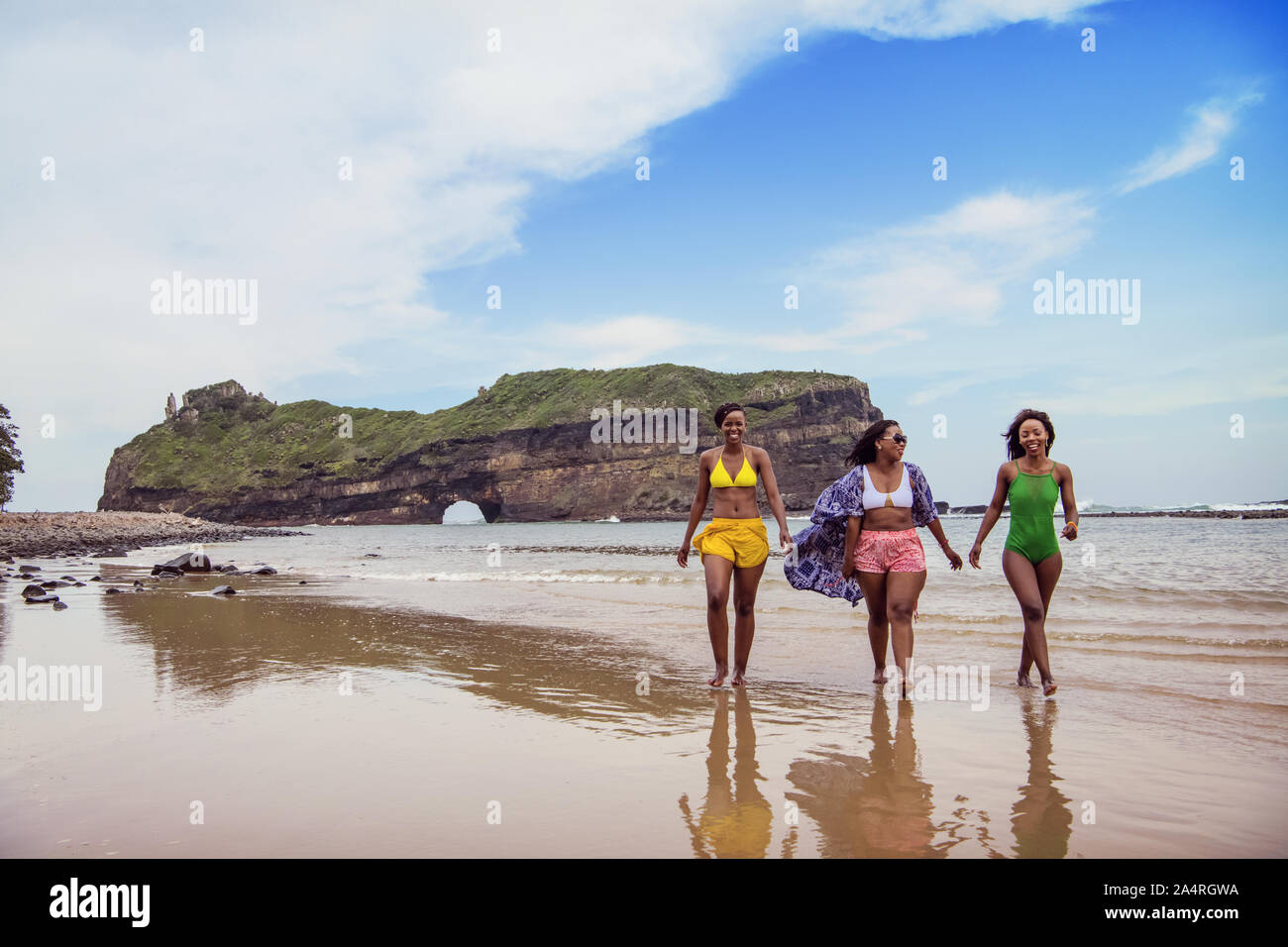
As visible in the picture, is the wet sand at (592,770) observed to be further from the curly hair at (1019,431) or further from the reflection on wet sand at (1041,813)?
the curly hair at (1019,431)

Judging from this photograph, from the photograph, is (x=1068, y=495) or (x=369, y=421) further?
(x=369, y=421)

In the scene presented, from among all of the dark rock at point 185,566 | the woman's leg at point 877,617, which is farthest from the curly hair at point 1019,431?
the dark rock at point 185,566

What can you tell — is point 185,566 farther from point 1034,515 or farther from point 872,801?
point 872,801

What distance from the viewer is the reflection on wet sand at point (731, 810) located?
285cm

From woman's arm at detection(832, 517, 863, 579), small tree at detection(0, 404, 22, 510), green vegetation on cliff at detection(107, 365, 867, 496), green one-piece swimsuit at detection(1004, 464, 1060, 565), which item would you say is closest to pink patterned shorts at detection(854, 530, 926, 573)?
woman's arm at detection(832, 517, 863, 579)

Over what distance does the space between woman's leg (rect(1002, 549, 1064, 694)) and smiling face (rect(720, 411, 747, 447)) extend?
7.22ft

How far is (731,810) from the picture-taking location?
10.6ft

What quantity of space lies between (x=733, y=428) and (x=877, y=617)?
1.86 meters

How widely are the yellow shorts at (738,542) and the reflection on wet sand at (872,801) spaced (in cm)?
178

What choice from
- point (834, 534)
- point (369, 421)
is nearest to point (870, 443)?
point (834, 534)

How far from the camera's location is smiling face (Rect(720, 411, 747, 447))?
5883mm

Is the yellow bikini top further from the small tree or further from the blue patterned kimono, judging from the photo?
the small tree
